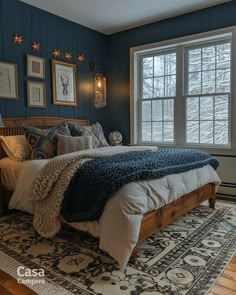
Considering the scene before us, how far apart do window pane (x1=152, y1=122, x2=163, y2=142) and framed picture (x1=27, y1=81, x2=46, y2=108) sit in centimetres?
190

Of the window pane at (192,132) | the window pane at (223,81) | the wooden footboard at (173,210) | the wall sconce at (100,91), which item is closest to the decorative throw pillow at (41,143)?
the wooden footboard at (173,210)

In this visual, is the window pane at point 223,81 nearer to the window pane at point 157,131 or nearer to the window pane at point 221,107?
the window pane at point 221,107

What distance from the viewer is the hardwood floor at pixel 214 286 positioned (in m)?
1.69

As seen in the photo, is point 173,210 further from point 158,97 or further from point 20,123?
point 158,97

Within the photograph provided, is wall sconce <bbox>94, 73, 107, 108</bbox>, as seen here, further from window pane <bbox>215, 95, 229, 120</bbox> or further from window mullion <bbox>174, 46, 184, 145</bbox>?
window pane <bbox>215, 95, 229, 120</bbox>

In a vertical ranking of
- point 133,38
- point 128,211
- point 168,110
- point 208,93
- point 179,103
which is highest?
point 133,38

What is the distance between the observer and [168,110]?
4535mm

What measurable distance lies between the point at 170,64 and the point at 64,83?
5.83 feet

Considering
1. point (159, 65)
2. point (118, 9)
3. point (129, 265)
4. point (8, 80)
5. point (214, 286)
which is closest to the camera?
point (214, 286)

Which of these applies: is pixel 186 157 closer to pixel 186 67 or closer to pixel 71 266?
pixel 71 266

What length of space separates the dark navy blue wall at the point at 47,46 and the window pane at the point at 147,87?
878mm

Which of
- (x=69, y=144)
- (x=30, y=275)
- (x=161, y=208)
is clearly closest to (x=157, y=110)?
(x=69, y=144)

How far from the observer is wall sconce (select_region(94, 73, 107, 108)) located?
494 cm

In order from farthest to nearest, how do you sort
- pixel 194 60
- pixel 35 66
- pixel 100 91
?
pixel 100 91 < pixel 194 60 < pixel 35 66
